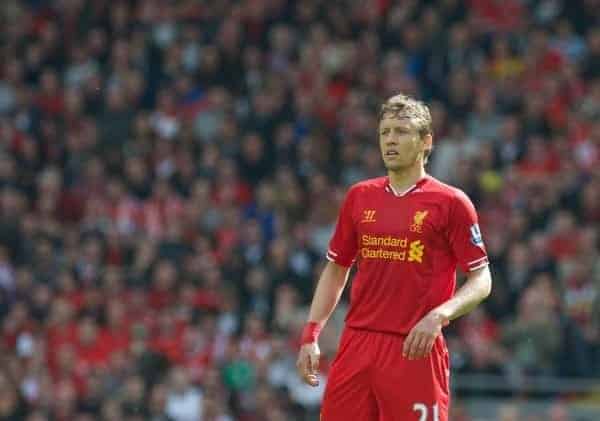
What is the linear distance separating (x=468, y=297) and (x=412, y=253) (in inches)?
15.2

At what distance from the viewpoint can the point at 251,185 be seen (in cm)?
1773

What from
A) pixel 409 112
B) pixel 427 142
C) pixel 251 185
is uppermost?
pixel 409 112

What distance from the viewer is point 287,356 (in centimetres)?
1445

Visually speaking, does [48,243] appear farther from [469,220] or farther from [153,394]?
[469,220]

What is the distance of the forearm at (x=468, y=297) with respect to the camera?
7211mm

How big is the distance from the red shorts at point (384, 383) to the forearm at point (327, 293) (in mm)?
281

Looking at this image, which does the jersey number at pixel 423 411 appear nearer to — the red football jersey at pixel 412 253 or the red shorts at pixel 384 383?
the red shorts at pixel 384 383

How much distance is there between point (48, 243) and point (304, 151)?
3.14 meters

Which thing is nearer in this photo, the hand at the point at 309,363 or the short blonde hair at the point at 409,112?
the short blonde hair at the point at 409,112

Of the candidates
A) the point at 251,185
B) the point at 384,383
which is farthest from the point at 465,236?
the point at 251,185

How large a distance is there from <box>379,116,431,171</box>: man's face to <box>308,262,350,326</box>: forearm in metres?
0.72

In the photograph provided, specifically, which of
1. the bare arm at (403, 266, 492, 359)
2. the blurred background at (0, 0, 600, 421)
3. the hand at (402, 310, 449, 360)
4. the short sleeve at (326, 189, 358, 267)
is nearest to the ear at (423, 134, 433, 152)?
the short sleeve at (326, 189, 358, 267)

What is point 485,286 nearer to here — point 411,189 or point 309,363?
point 411,189

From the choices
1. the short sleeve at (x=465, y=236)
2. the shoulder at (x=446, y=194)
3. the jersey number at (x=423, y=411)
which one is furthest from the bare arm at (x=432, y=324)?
the shoulder at (x=446, y=194)
